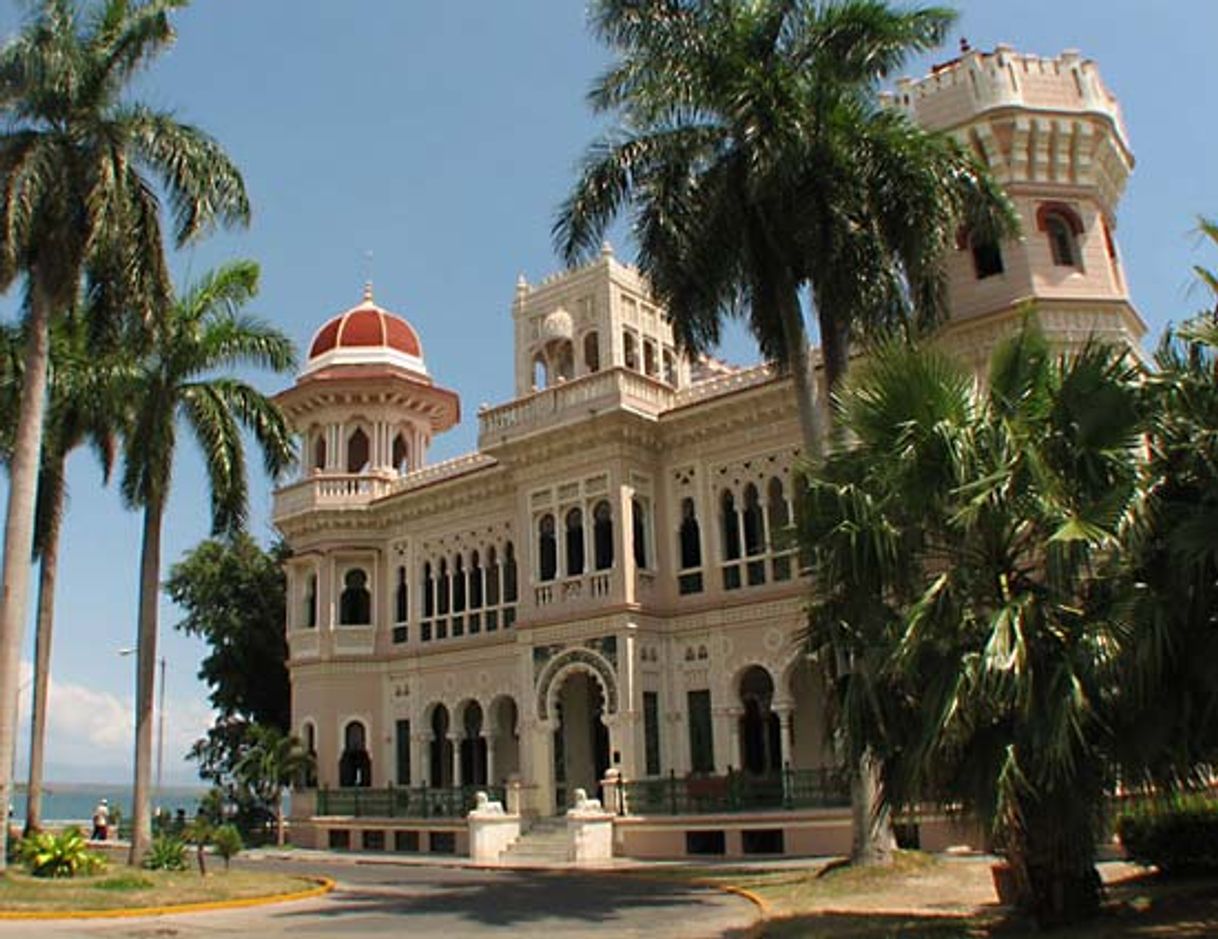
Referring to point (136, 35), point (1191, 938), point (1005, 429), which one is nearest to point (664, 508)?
point (136, 35)

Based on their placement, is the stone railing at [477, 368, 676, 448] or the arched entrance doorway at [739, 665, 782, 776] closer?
the arched entrance doorway at [739, 665, 782, 776]

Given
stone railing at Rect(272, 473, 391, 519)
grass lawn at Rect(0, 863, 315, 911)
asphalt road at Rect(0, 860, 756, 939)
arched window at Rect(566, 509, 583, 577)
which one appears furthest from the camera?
stone railing at Rect(272, 473, 391, 519)

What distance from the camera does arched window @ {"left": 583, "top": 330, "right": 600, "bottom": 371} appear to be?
32.5 m

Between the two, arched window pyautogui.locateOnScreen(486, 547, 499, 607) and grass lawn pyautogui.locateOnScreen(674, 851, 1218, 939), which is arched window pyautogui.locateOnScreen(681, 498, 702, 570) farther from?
grass lawn pyautogui.locateOnScreen(674, 851, 1218, 939)

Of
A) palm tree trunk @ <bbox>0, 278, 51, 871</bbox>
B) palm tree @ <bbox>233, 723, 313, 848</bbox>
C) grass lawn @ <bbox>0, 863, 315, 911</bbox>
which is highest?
palm tree trunk @ <bbox>0, 278, 51, 871</bbox>

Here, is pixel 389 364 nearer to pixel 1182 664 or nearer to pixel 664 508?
pixel 664 508

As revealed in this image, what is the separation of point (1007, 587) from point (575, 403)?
18.4m

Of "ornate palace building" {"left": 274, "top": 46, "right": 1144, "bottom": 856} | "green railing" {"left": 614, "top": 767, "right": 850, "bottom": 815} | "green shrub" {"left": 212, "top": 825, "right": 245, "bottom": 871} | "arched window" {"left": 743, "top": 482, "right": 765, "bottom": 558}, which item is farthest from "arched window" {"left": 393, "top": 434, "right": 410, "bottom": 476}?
"green shrub" {"left": 212, "top": 825, "right": 245, "bottom": 871}

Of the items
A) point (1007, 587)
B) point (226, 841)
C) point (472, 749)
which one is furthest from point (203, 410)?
point (1007, 587)

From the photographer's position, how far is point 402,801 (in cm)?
3170

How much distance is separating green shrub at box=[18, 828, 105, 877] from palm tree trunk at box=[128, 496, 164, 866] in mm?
1920

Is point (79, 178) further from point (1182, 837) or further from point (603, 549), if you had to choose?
point (1182, 837)

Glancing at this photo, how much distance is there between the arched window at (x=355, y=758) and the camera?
35125 millimetres

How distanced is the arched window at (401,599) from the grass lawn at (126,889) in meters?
14.4
